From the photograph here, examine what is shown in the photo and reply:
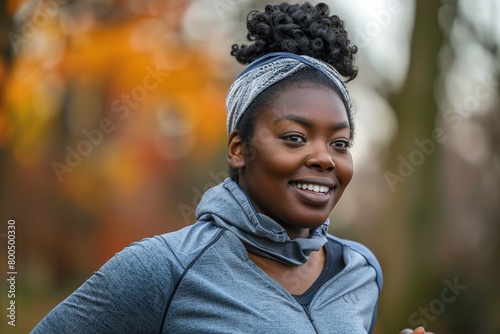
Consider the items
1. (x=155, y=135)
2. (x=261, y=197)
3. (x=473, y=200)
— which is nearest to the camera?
(x=261, y=197)

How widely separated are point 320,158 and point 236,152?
0.32 m

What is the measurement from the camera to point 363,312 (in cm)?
283

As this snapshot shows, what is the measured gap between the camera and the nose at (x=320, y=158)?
2.60 m

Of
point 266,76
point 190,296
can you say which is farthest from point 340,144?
point 190,296

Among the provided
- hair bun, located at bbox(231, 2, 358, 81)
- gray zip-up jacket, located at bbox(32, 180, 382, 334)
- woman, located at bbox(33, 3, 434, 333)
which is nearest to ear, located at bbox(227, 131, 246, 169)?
woman, located at bbox(33, 3, 434, 333)

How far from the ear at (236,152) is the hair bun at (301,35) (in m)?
0.35

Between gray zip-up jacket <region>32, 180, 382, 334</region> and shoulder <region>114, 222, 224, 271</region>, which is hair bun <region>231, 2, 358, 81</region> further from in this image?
shoulder <region>114, 222, 224, 271</region>

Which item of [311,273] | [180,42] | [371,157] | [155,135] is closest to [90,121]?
[155,135]

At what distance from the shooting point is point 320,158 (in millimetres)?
2596

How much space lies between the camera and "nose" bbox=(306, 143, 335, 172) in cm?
260

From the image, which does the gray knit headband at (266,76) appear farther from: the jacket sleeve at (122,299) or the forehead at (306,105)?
the jacket sleeve at (122,299)

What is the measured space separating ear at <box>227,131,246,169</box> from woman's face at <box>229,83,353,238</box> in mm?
40

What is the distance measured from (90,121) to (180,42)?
2393 mm

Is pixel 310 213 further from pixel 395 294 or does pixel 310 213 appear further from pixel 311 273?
pixel 395 294
